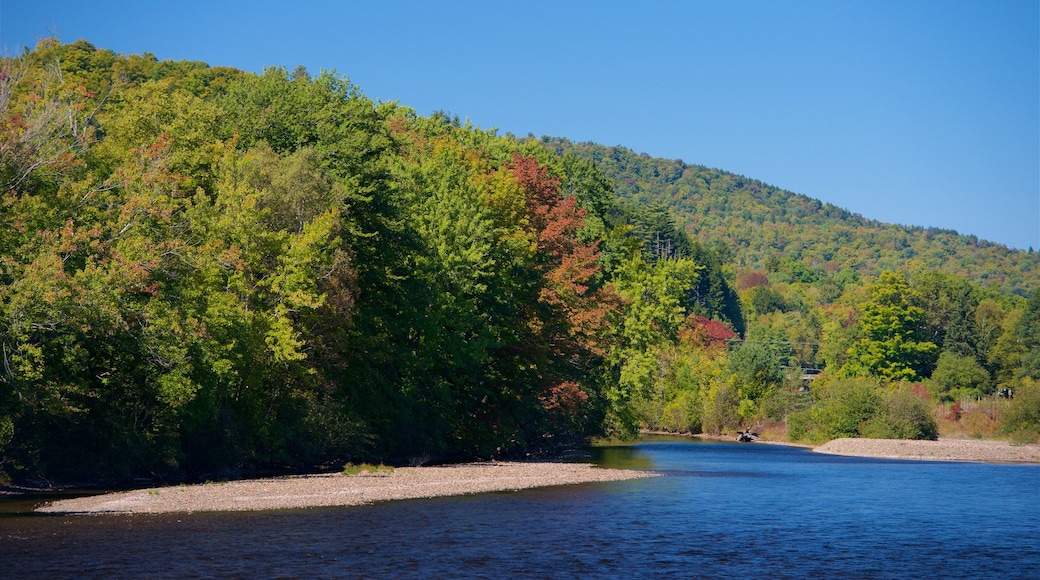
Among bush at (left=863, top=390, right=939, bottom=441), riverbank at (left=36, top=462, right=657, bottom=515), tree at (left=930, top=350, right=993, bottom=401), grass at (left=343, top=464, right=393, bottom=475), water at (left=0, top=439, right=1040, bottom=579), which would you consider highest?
tree at (left=930, top=350, right=993, bottom=401)

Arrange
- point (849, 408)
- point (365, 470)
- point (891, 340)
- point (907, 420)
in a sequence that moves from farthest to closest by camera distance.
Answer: point (891, 340)
point (849, 408)
point (907, 420)
point (365, 470)

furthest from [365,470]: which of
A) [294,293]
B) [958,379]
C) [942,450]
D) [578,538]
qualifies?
[958,379]

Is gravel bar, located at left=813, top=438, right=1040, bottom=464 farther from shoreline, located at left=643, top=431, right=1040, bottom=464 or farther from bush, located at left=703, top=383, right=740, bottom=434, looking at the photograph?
bush, located at left=703, top=383, right=740, bottom=434

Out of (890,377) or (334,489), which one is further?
(890,377)

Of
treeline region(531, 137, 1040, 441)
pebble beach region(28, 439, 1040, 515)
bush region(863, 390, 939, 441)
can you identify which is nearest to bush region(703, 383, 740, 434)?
treeline region(531, 137, 1040, 441)

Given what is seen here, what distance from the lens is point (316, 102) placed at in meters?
56.8

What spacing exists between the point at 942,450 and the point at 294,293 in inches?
2223

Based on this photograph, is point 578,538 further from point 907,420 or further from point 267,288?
point 907,420

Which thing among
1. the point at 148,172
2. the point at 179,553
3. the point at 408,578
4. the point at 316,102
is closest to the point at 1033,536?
the point at 408,578

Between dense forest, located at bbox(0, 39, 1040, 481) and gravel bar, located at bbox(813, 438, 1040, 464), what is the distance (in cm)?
441

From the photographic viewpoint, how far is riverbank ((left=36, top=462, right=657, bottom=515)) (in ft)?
115

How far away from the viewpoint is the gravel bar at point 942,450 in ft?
257

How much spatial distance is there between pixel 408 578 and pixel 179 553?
20.1 feet

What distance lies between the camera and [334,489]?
137 feet
